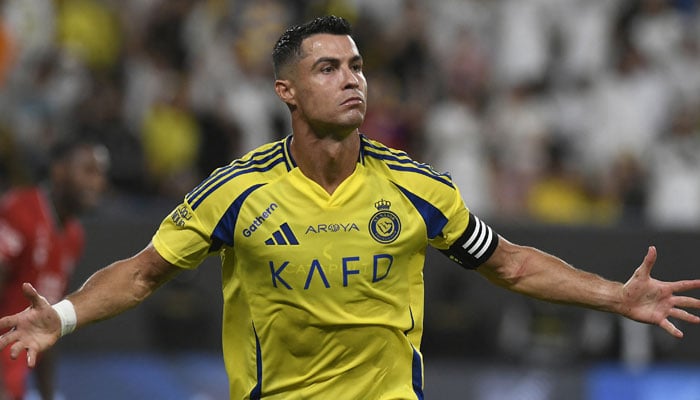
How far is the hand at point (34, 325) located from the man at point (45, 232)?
A: 2.84 m

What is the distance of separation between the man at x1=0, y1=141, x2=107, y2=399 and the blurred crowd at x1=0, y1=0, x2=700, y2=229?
4.18m

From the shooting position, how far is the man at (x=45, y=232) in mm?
8891

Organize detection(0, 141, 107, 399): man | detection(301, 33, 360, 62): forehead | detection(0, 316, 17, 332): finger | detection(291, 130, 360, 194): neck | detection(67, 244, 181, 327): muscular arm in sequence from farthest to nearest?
detection(0, 141, 107, 399): man
detection(291, 130, 360, 194): neck
detection(301, 33, 360, 62): forehead
detection(67, 244, 181, 327): muscular arm
detection(0, 316, 17, 332): finger

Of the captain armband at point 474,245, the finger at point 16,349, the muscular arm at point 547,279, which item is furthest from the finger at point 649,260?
the finger at point 16,349

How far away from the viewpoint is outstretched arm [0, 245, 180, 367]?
6.04 m

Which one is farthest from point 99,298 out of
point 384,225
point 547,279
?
point 547,279

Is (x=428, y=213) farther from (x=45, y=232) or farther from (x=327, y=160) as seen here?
(x=45, y=232)

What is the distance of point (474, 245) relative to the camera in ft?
21.4

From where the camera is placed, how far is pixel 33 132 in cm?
1377

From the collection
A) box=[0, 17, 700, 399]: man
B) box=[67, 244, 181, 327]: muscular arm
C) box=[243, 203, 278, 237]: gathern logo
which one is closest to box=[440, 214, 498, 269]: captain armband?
box=[0, 17, 700, 399]: man

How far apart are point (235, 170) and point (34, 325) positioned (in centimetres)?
117

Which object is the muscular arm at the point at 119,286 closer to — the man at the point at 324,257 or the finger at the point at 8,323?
the man at the point at 324,257

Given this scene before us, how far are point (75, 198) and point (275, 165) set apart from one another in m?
3.02

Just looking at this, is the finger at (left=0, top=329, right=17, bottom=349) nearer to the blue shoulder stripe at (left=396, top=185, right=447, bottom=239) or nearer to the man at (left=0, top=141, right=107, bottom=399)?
the blue shoulder stripe at (left=396, top=185, right=447, bottom=239)
